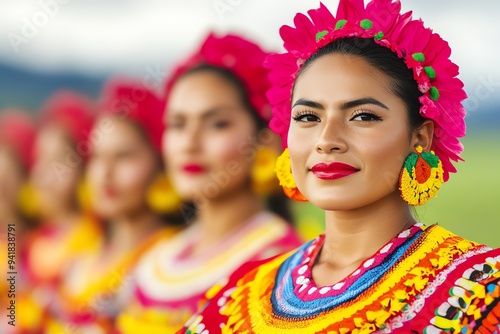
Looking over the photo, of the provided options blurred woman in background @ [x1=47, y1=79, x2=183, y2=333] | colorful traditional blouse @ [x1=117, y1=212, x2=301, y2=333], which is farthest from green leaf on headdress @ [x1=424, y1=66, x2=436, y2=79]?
blurred woman in background @ [x1=47, y1=79, x2=183, y2=333]

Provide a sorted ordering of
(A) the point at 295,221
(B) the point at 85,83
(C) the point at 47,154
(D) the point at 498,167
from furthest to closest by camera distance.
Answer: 1. (B) the point at 85,83
2. (C) the point at 47,154
3. (D) the point at 498,167
4. (A) the point at 295,221

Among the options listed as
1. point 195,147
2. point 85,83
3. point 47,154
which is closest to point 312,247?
point 195,147

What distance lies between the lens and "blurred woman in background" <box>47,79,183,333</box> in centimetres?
372

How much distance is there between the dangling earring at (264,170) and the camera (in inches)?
124

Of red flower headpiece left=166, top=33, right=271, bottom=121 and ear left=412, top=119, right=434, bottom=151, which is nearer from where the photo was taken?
ear left=412, top=119, right=434, bottom=151

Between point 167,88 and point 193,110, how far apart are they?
328 millimetres

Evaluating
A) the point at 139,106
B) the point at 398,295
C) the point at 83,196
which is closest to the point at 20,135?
the point at 83,196

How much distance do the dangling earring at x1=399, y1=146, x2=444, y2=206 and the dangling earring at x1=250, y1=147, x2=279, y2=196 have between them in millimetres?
1277

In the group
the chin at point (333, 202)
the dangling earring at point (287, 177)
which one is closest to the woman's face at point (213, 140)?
the dangling earring at point (287, 177)

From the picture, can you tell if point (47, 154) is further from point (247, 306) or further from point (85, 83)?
point (247, 306)

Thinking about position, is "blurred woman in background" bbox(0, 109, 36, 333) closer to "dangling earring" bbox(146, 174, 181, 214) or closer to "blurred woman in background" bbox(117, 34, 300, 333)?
"dangling earring" bbox(146, 174, 181, 214)

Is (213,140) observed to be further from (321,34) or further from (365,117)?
(365,117)

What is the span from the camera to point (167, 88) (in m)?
3.45

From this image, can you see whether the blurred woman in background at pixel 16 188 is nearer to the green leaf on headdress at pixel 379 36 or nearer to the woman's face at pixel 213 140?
the woman's face at pixel 213 140
